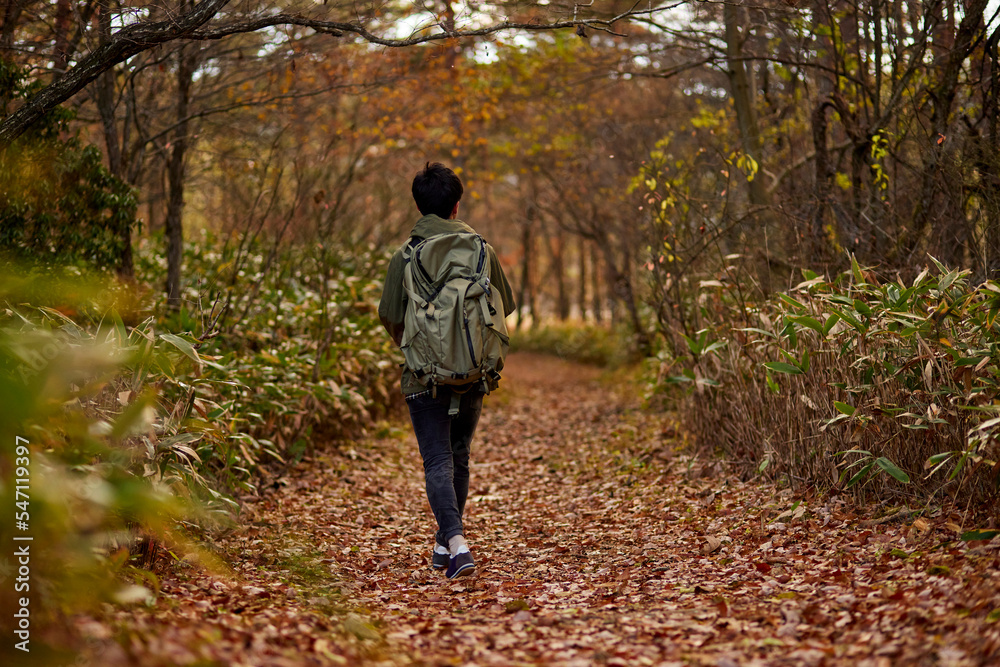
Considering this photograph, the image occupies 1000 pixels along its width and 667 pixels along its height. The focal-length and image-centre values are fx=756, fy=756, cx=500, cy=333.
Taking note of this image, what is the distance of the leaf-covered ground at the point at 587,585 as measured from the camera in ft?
8.48

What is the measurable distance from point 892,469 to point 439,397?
228 cm

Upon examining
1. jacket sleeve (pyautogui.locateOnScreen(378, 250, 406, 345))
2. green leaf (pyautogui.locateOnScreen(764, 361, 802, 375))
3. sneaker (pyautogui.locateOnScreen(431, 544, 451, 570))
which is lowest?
sneaker (pyautogui.locateOnScreen(431, 544, 451, 570))

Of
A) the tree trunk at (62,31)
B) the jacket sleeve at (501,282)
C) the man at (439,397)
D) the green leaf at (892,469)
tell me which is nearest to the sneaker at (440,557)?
the man at (439,397)

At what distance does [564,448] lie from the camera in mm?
7863

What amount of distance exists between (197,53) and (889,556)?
20.3 feet

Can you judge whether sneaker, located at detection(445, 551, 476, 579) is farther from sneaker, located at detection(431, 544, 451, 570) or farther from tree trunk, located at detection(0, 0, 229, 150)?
tree trunk, located at detection(0, 0, 229, 150)

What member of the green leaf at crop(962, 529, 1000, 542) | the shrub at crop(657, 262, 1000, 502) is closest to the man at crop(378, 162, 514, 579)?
the shrub at crop(657, 262, 1000, 502)

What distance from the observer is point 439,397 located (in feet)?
12.3

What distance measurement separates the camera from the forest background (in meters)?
3.31

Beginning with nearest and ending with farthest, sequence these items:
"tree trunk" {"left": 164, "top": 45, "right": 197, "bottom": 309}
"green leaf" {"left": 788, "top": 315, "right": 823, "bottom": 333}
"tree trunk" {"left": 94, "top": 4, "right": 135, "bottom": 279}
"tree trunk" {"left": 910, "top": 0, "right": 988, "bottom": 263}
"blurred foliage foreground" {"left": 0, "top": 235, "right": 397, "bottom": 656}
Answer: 1. "blurred foliage foreground" {"left": 0, "top": 235, "right": 397, "bottom": 656}
2. "green leaf" {"left": 788, "top": 315, "right": 823, "bottom": 333}
3. "tree trunk" {"left": 910, "top": 0, "right": 988, "bottom": 263}
4. "tree trunk" {"left": 94, "top": 4, "right": 135, "bottom": 279}
5. "tree trunk" {"left": 164, "top": 45, "right": 197, "bottom": 309}

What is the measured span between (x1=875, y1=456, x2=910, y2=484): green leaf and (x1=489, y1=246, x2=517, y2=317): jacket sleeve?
2015mm

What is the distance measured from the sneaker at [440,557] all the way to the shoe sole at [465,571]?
174mm

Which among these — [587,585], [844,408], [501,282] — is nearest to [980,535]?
[844,408]

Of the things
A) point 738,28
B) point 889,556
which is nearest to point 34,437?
point 889,556
